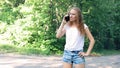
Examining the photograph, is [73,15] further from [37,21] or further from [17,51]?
[37,21]

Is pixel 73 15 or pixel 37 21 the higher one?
pixel 73 15

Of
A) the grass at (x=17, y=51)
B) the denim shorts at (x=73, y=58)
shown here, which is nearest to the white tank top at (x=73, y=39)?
the denim shorts at (x=73, y=58)

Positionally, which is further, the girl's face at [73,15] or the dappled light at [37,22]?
the dappled light at [37,22]

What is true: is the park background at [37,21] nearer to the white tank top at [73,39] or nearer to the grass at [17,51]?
the grass at [17,51]

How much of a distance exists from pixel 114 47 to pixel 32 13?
33.1ft

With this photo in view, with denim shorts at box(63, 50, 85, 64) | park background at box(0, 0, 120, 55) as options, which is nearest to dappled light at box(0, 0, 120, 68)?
park background at box(0, 0, 120, 55)

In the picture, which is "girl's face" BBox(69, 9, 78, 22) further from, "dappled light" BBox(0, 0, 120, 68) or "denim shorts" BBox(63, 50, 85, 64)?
"dappled light" BBox(0, 0, 120, 68)

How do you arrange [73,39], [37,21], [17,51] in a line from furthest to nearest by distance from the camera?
[37,21]
[17,51]
[73,39]

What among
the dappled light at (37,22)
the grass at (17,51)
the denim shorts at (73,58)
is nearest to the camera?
the denim shorts at (73,58)

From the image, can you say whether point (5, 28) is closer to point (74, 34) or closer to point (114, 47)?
point (114, 47)

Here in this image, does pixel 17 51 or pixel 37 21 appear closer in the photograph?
pixel 17 51

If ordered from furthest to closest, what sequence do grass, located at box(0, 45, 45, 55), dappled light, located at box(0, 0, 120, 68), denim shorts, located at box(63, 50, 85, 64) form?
dappled light, located at box(0, 0, 120, 68), grass, located at box(0, 45, 45, 55), denim shorts, located at box(63, 50, 85, 64)

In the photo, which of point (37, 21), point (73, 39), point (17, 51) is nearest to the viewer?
point (73, 39)

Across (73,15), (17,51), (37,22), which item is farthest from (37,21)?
(73,15)
